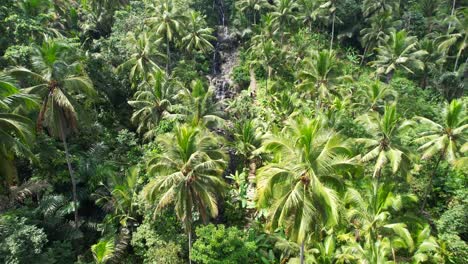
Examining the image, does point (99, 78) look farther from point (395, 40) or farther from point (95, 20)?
point (395, 40)

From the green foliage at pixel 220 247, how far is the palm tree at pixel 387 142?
8.17m

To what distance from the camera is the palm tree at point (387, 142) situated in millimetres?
17297

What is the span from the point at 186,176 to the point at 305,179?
575cm

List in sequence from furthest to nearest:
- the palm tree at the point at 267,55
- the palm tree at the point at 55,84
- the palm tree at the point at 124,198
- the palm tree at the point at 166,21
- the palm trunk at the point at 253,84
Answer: the palm trunk at the point at 253,84 < the palm tree at the point at 267,55 < the palm tree at the point at 166,21 < the palm tree at the point at 124,198 < the palm tree at the point at 55,84

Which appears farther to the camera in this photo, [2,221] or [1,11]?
[1,11]

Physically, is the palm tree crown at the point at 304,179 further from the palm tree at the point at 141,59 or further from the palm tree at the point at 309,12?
the palm tree at the point at 309,12

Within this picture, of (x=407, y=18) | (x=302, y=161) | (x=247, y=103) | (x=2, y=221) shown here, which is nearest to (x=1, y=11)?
(x=2, y=221)

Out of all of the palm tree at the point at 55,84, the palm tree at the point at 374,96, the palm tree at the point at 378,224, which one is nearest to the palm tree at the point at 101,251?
the palm tree at the point at 55,84

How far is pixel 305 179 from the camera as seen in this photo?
36.3 feet

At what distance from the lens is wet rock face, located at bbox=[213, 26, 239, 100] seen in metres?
36.5

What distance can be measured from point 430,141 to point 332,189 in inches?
446

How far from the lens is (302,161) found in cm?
1104

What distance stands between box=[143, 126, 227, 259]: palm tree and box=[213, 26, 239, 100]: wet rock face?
20974mm

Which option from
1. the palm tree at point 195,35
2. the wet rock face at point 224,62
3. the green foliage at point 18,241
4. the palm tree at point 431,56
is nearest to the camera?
the green foliage at point 18,241
